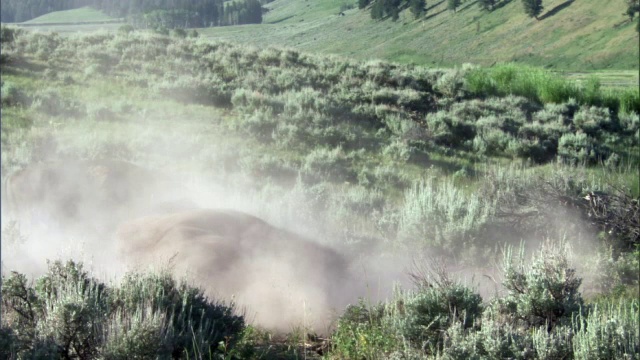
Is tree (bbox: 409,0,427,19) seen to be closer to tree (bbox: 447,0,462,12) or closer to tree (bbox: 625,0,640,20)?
tree (bbox: 447,0,462,12)

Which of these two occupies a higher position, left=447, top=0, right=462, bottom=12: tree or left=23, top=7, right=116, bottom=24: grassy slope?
left=447, top=0, right=462, bottom=12: tree

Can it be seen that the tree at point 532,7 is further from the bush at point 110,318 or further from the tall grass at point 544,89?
the bush at point 110,318

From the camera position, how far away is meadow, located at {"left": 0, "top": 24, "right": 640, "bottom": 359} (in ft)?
15.4

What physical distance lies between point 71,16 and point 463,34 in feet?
50.0

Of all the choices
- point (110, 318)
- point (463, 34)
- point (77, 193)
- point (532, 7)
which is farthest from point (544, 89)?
point (110, 318)

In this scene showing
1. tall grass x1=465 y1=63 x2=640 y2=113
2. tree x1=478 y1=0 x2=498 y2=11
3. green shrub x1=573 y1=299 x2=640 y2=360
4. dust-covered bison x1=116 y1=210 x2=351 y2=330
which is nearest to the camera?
green shrub x1=573 y1=299 x2=640 y2=360

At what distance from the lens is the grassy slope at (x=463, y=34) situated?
804 inches

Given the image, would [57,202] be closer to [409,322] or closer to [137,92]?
[409,322]

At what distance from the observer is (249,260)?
662 centimetres

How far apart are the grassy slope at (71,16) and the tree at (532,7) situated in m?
15.6

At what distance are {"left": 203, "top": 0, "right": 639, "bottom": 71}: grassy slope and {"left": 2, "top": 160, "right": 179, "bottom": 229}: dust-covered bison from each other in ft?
32.9

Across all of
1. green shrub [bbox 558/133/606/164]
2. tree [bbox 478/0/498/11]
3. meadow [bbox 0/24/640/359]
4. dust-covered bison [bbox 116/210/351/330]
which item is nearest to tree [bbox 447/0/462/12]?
tree [bbox 478/0/498/11]

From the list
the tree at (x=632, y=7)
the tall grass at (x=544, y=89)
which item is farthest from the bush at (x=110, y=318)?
the tree at (x=632, y=7)

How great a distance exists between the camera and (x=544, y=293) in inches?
203
